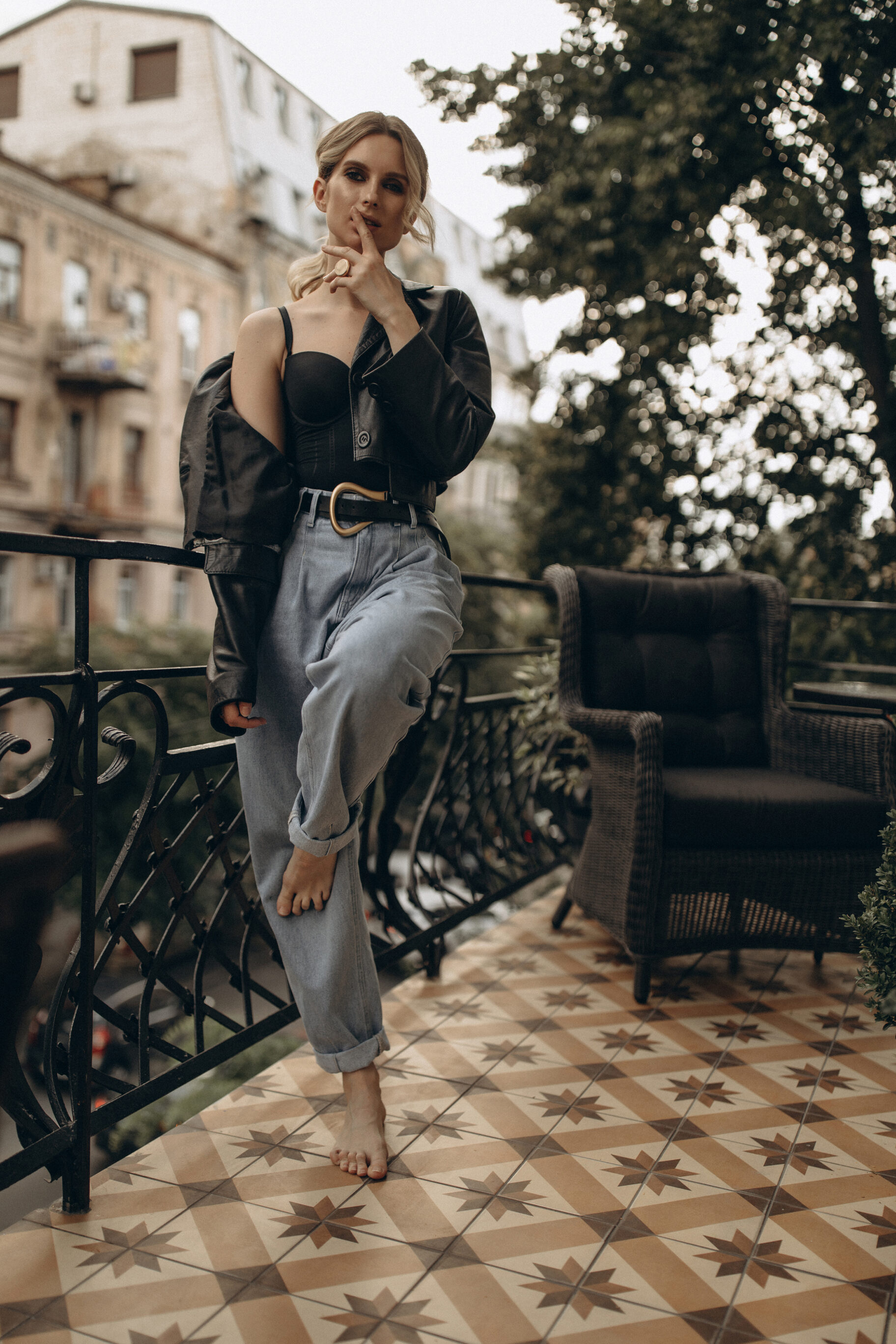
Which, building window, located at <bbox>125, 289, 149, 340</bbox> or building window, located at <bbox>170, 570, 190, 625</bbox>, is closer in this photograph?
building window, located at <bbox>125, 289, 149, 340</bbox>

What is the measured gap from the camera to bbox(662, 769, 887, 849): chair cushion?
96.7 inches

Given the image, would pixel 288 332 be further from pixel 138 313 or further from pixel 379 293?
pixel 138 313

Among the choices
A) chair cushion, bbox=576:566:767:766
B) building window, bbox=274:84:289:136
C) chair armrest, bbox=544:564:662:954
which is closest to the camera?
chair armrest, bbox=544:564:662:954

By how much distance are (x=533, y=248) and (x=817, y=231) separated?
2.91 metres

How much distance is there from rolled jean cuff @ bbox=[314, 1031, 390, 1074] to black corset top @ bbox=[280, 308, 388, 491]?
3.09ft

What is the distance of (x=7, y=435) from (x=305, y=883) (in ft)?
68.2

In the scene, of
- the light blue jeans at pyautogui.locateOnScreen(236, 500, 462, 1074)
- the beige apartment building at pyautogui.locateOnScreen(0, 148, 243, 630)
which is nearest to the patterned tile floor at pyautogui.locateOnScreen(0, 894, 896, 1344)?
the light blue jeans at pyautogui.locateOnScreen(236, 500, 462, 1074)

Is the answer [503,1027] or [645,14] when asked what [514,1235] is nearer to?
[503,1027]

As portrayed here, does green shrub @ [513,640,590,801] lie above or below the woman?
below

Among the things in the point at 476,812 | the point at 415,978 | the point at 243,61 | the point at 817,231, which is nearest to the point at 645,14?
the point at 817,231

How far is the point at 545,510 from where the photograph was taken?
32.2 ft

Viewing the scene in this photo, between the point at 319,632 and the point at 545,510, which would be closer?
the point at 319,632

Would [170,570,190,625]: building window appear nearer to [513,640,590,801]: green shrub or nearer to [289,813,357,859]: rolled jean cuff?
[513,640,590,801]: green shrub

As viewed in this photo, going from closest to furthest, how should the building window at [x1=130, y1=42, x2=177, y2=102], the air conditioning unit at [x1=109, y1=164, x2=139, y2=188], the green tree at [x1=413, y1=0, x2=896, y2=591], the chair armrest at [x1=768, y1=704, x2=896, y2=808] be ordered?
the chair armrest at [x1=768, y1=704, x2=896, y2=808], the green tree at [x1=413, y1=0, x2=896, y2=591], the air conditioning unit at [x1=109, y1=164, x2=139, y2=188], the building window at [x1=130, y1=42, x2=177, y2=102]
